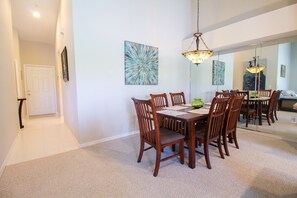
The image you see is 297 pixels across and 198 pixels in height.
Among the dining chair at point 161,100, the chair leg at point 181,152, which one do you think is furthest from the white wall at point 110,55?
the chair leg at point 181,152

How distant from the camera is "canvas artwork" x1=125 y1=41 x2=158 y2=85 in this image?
10.6 ft

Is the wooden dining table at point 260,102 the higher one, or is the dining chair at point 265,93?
the dining chair at point 265,93

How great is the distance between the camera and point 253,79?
3.71m

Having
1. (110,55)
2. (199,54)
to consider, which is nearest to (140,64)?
(110,55)

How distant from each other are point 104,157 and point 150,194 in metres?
1.06

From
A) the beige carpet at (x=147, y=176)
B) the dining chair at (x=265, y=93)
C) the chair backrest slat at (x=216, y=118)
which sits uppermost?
the dining chair at (x=265, y=93)

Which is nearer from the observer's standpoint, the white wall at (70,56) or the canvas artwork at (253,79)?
the white wall at (70,56)

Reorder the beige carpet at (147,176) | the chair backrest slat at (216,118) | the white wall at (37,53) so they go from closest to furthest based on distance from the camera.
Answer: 1. the beige carpet at (147,176)
2. the chair backrest slat at (216,118)
3. the white wall at (37,53)

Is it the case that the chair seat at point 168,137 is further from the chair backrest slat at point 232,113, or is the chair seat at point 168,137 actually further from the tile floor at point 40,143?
the tile floor at point 40,143

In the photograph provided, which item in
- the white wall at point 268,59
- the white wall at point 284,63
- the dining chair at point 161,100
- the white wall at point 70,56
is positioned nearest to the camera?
the white wall at point 70,56

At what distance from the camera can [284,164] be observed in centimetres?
208

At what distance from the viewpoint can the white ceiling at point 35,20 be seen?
370cm

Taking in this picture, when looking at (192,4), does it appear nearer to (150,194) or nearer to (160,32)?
A: (160,32)

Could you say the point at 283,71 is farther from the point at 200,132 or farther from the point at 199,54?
the point at 200,132
